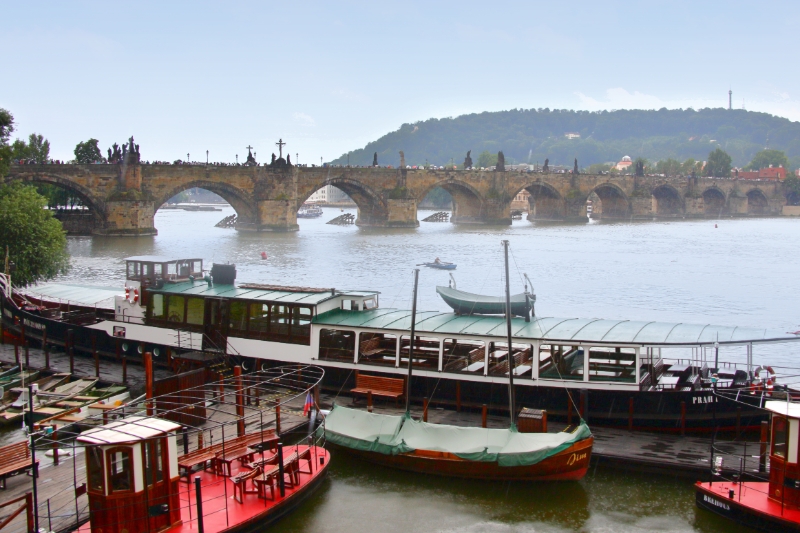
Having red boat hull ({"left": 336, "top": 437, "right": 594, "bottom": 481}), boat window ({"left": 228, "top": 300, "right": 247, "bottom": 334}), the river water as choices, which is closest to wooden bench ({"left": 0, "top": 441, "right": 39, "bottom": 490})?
the river water

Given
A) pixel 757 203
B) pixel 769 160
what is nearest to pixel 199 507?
pixel 757 203

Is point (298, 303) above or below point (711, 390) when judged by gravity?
above

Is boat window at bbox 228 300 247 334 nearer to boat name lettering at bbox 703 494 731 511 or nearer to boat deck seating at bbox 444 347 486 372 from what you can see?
boat deck seating at bbox 444 347 486 372

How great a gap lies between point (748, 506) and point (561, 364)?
16.2 ft

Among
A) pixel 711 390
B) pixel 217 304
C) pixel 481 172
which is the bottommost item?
pixel 711 390

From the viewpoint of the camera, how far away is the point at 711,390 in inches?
591

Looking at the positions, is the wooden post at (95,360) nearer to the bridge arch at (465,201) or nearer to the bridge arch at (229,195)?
the bridge arch at (229,195)

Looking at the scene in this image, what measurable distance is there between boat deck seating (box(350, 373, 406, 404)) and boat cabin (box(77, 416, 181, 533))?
627 cm

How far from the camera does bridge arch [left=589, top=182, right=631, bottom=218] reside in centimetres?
10494

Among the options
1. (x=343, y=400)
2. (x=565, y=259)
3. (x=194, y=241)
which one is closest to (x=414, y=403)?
(x=343, y=400)

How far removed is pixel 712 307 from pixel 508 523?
25.5 m

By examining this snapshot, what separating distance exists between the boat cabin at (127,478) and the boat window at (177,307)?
944cm

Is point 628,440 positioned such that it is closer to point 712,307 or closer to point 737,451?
point 737,451

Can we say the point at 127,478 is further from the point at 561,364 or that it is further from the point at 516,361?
the point at 561,364
